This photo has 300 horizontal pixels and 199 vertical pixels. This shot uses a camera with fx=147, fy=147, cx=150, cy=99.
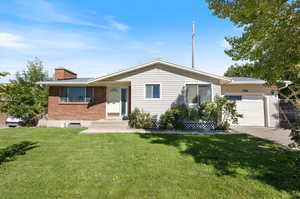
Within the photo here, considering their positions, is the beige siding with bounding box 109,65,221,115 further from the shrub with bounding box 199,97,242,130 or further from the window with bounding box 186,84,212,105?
the shrub with bounding box 199,97,242,130

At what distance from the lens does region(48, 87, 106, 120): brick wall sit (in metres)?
Answer: 11.9

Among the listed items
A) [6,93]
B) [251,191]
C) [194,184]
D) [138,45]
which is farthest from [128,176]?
[138,45]

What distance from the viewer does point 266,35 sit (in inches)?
165

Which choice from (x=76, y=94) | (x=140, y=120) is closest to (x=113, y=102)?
(x=76, y=94)

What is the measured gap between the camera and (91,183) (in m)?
3.08

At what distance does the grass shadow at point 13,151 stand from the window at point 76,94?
6133mm

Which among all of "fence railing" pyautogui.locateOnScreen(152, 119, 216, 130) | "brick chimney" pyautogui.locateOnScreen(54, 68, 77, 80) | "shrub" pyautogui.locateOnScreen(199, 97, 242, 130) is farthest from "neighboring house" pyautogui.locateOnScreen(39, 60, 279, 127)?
"brick chimney" pyautogui.locateOnScreen(54, 68, 77, 80)

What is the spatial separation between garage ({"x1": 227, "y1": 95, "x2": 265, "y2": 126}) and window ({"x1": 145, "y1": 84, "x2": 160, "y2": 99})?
6.63m

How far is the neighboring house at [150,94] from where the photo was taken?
10.4 metres

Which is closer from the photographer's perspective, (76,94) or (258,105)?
(258,105)

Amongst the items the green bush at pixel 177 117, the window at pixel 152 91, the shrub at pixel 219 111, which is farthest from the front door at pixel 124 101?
the shrub at pixel 219 111

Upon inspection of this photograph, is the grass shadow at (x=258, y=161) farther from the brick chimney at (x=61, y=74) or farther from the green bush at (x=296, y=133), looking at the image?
the brick chimney at (x=61, y=74)

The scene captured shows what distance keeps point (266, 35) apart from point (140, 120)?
7814mm

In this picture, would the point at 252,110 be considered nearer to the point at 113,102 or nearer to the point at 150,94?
the point at 150,94
